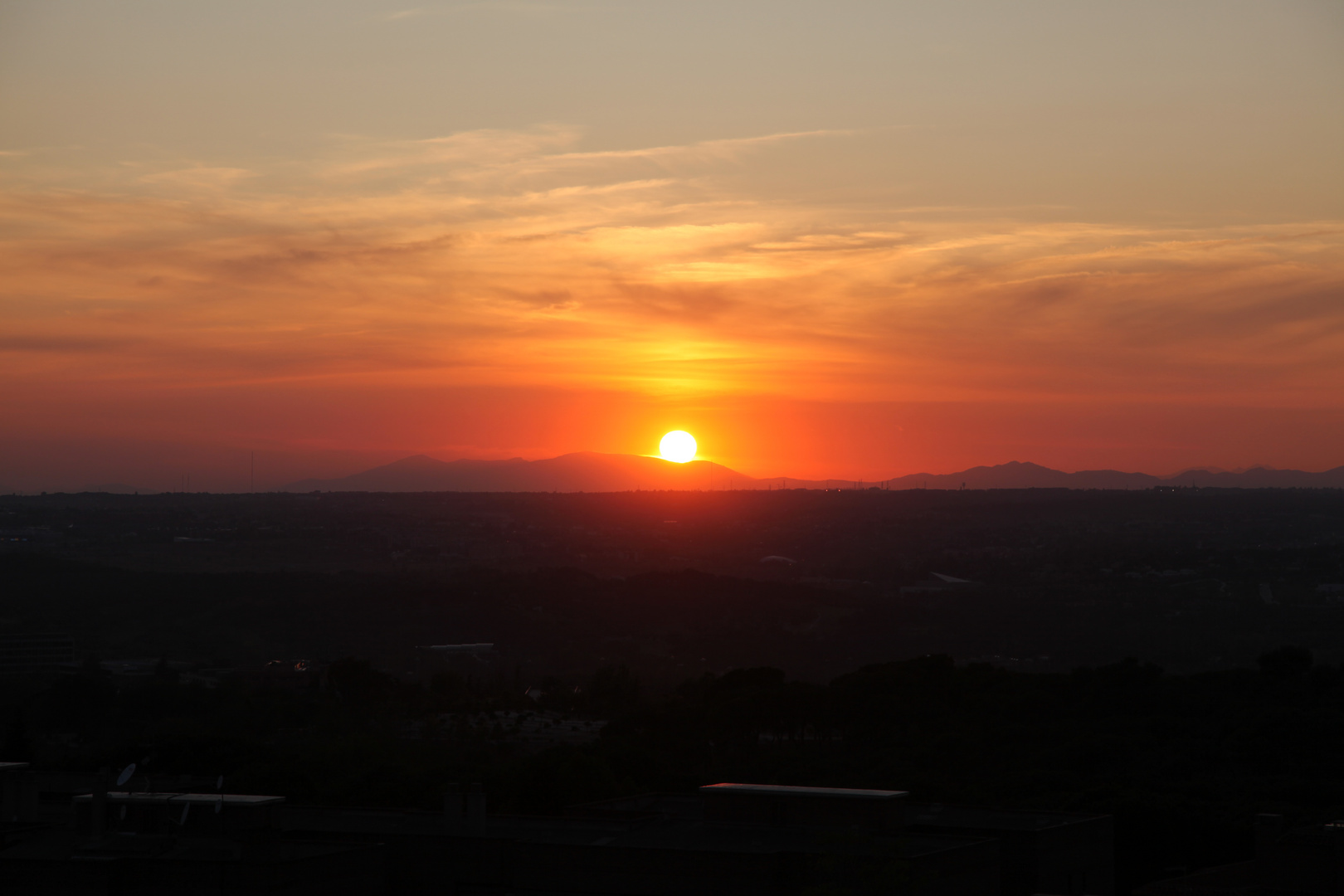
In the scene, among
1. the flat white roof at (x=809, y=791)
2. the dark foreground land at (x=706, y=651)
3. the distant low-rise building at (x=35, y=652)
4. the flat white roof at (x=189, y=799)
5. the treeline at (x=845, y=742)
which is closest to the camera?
the flat white roof at (x=189, y=799)

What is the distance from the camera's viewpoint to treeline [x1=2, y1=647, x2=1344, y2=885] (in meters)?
29.3

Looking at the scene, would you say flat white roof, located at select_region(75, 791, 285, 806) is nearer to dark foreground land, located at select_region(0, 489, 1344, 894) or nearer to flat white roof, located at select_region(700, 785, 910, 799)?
flat white roof, located at select_region(700, 785, 910, 799)

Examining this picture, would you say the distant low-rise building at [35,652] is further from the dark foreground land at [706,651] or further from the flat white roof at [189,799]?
the flat white roof at [189,799]

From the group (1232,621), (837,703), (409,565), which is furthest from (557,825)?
(409,565)

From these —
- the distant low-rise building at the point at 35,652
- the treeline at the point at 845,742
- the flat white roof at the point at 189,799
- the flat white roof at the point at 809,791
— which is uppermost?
the flat white roof at the point at 189,799

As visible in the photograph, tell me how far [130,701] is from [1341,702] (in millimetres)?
42943

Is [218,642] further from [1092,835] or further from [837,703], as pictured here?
[1092,835]

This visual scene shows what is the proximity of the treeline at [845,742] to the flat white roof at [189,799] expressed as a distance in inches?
401

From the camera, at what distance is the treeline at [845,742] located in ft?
96.2

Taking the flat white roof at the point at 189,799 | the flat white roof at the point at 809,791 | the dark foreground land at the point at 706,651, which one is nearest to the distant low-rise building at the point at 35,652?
the dark foreground land at the point at 706,651

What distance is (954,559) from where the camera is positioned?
146125 millimetres

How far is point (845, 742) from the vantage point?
42469mm

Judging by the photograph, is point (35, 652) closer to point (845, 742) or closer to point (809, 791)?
point (845, 742)

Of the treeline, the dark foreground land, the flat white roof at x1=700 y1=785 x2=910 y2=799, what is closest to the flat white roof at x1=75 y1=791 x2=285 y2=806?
the flat white roof at x1=700 y1=785 x2=910 y2=799
